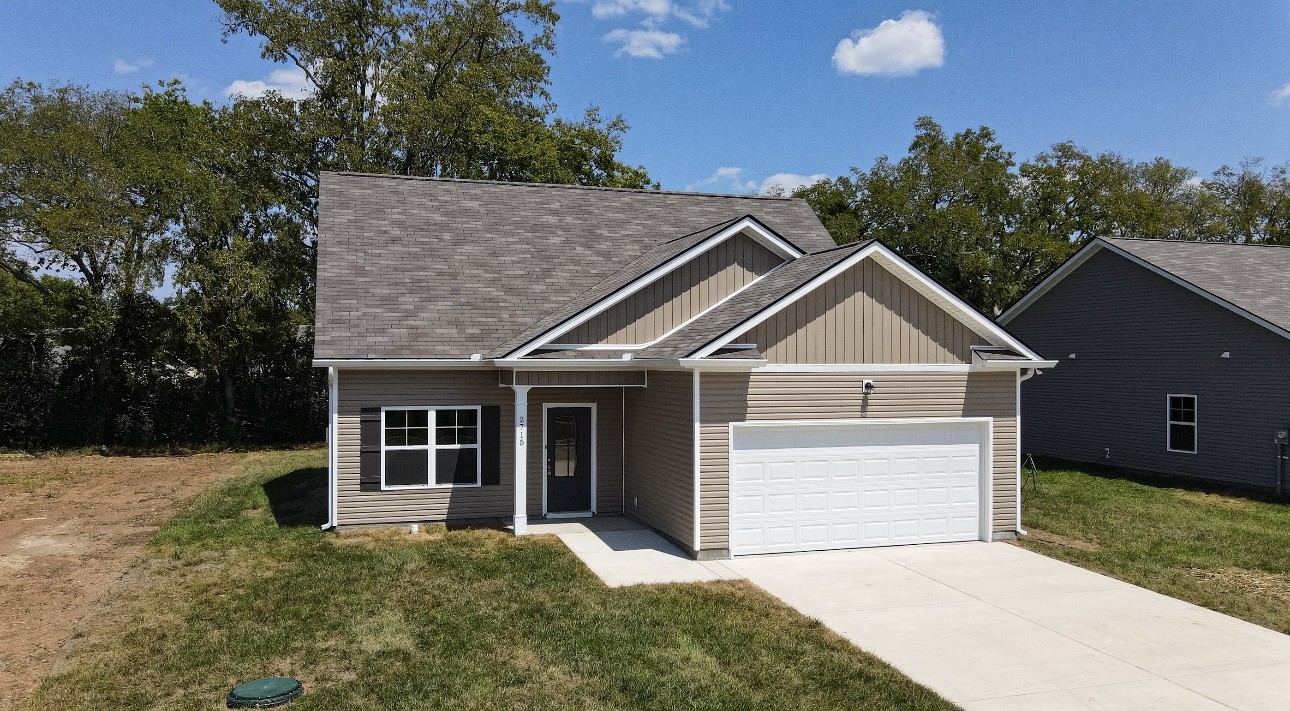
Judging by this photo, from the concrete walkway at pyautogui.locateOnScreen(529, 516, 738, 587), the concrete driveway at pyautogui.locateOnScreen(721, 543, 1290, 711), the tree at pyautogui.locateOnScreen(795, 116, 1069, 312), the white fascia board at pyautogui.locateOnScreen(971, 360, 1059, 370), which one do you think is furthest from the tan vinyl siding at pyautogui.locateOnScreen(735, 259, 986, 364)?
the tree at pyautogui.locateOnScreen(795, 116, 1069, 312)

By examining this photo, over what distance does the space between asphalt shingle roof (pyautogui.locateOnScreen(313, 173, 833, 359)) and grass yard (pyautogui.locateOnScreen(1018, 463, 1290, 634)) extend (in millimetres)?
7076

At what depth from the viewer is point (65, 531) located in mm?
14391

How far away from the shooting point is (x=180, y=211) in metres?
25.8

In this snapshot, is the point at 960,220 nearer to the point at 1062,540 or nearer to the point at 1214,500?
the point at 1214,500

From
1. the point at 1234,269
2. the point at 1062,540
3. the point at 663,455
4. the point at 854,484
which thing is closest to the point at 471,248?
the point at 663,455

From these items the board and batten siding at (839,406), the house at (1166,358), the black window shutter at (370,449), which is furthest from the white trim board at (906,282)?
the house at (1166,358)

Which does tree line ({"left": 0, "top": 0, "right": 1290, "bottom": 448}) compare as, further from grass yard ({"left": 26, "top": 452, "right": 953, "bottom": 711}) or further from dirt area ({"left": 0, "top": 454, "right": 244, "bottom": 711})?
grass yard ({"left": 26, "top": 452, "right": 953, "bottom": 711})

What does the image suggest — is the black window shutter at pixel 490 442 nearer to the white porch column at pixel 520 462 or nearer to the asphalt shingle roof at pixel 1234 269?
the white porch column at pixel 520 462

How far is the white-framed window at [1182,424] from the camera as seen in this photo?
20.2m

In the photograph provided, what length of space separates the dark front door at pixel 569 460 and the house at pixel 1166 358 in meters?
14.1

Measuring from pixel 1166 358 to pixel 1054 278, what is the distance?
12.8 feet

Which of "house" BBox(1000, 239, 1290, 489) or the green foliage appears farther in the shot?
the green foliage

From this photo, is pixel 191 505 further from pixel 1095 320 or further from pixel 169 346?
pixel 1095 320

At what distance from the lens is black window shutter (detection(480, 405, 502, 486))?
1469 cm
